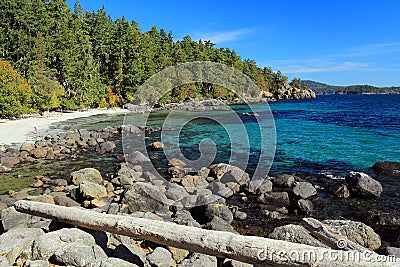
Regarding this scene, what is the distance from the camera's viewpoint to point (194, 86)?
81.7 meters

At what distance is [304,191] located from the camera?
13.4 meters

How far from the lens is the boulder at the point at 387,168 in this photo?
17106 millimetres

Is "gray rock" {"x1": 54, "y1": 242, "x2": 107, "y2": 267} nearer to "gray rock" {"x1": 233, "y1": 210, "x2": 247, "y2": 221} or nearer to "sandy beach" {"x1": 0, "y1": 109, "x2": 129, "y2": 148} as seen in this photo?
"gray rock" {"x1": 233, "y1": 210, "x2": 247, "y2": 221}

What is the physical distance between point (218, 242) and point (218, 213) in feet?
18.1

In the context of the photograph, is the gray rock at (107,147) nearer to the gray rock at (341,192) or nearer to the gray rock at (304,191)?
the gray rock at (304,191)

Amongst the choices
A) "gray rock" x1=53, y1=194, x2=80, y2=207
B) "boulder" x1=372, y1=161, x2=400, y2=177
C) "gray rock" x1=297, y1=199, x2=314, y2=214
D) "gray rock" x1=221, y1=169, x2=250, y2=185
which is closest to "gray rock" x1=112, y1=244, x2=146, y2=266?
"gray rock" x1=53, y1=194, x2=80, y2=207

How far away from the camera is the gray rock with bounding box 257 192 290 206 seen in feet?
41.7

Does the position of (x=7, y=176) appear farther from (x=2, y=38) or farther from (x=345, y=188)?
(x=2, y=38)

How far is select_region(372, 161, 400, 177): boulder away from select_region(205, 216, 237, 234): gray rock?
1207 centimetres

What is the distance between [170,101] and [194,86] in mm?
8684

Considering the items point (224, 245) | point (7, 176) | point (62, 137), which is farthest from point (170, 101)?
point (224, 245)

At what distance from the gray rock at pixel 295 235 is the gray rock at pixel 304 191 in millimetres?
5346

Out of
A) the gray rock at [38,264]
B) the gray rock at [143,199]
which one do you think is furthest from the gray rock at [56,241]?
the gray rock at [143,199]

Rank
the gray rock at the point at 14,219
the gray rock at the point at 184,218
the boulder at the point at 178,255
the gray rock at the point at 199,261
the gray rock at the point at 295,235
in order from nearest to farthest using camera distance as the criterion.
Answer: the gray rock at the point at 199,261
the boulder at the point at 178,255
the gray rock at the point at 295,235
the gray rock at the point at 14,219
the gray rock at the point at 184,218
